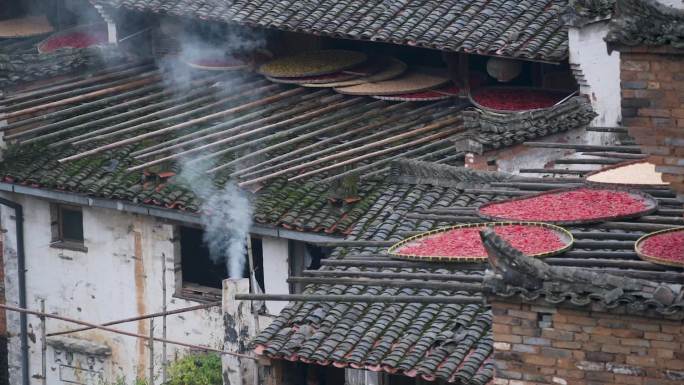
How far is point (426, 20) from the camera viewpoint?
28609mm

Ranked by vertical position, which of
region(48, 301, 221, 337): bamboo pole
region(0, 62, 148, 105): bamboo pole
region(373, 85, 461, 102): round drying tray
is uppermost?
region(373, 85, 461, 102): round drying tray

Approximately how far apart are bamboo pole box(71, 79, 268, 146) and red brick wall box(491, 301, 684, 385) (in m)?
11.8

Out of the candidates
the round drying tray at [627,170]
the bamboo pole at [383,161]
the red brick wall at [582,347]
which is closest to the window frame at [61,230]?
the bamboo pole at [383,161]

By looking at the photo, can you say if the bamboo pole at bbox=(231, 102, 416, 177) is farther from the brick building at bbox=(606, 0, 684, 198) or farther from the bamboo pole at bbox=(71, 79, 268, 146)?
the brick building at bbox=(606, 0, 684, 198)

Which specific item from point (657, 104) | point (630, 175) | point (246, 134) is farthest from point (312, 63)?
point (657, 104)

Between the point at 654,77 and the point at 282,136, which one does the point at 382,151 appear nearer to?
the point at 282,136

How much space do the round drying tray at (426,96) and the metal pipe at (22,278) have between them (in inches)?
212

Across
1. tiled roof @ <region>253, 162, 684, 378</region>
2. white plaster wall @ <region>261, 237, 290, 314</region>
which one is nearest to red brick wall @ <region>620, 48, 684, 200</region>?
tiled roof @ <region>253, 162, 684, 378</region>

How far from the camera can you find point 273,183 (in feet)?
86.9

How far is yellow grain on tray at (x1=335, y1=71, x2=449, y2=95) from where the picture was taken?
29.0 meters

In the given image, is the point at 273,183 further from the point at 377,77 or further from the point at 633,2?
the point at 633,2

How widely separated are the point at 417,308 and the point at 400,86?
308 inches

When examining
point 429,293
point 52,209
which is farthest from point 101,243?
point 429,293

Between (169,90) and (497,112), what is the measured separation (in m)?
5.31
